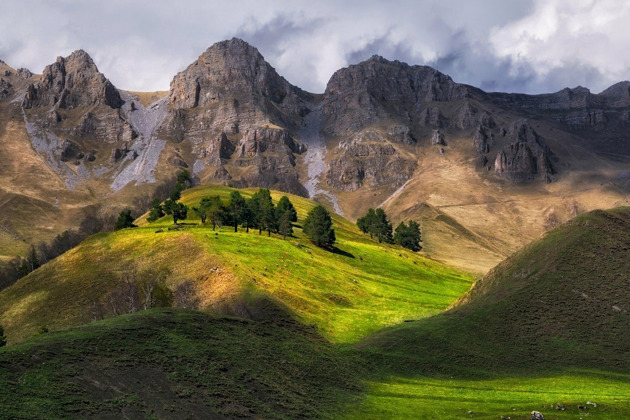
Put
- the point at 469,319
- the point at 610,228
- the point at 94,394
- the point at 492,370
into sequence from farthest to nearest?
the point at 610,228
the point at 469,319
the point at 492,370
the point at 94,394

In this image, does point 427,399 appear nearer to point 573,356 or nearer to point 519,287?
point 573,356

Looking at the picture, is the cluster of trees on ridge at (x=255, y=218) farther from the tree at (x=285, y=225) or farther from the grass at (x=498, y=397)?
the grass at (x=498, y=397)

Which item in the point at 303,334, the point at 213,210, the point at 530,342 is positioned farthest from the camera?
the point at 213,210

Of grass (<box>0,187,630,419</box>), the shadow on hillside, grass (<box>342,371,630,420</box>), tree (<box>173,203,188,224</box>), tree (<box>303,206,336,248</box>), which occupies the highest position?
tree (<box>173,203,188,224</box>)

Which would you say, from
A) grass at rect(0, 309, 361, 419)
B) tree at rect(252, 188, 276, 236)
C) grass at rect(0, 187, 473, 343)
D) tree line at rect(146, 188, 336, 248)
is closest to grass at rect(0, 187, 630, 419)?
grass at rect(0, 309, 361, 419)

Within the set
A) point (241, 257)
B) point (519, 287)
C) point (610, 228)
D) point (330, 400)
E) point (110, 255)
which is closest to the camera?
point (330, 400)

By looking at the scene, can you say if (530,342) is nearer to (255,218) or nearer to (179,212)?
(255,218)

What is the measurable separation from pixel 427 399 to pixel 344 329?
33516 mm

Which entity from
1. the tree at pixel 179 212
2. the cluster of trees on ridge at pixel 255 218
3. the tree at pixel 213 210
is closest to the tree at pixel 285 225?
the cluster of trees on ridge at pixel 255 218

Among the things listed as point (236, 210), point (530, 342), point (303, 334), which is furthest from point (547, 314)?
point (236, 210)

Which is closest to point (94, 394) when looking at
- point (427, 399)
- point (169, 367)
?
point (169, 367)

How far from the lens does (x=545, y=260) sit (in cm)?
10538

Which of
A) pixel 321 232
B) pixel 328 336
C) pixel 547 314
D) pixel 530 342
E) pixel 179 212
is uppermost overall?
pixel 179 212

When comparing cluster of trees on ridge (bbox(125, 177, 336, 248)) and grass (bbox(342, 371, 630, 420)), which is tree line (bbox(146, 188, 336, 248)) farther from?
grass (bbox(342, 371, 630, 420))
